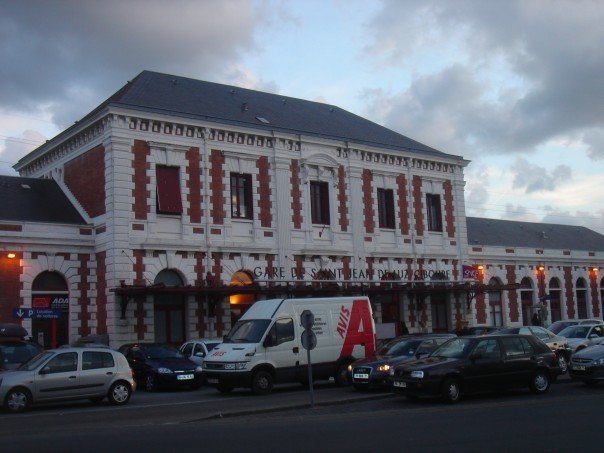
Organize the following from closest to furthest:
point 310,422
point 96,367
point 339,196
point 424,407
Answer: point 310,422 → point 424,407 → point 96,367 → point 339,196

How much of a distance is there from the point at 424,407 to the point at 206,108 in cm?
2202

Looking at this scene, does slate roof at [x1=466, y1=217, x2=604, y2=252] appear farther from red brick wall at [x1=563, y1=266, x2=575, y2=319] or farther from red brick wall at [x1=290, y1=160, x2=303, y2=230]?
red brick wall at [x1=290, y1=160, x2=303, y2=230]

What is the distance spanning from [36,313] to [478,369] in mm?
18433

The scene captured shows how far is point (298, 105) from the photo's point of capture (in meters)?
42.6

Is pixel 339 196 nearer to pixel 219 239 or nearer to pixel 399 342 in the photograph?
pixel 219 239

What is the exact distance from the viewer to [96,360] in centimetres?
2002

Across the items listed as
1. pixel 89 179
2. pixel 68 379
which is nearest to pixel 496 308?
pixel 89 179

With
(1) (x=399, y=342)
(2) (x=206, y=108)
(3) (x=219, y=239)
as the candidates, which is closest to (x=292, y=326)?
(1) (x=399, y=342)

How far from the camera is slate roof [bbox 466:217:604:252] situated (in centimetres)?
5306

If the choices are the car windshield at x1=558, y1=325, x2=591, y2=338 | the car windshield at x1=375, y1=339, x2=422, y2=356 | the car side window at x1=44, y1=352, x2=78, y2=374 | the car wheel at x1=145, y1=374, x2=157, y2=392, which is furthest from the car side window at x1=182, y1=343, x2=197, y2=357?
the car windshield at x1=558, y1=325, x2=591, y2=338

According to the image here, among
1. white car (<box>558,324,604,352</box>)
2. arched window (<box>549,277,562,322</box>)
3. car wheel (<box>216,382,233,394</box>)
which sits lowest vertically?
car wheel (<box>216,382,233,394</box>)

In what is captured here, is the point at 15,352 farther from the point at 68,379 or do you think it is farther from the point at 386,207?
the point at 386,207

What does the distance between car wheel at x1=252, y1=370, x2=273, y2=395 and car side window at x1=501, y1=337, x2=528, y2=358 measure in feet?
22.1

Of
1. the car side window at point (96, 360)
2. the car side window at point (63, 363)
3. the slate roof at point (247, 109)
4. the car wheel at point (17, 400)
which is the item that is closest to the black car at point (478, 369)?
the car side window at point (96, 360)
